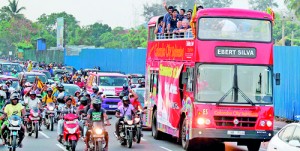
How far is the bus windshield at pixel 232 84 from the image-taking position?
69.1 feet

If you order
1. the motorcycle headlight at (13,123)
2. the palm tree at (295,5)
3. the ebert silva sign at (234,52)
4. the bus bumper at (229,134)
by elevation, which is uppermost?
the palm tree at (295,5)

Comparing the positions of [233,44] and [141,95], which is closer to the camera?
[233,44]

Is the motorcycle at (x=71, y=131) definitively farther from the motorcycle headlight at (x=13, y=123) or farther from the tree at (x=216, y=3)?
the tree at (x=216, y=3)

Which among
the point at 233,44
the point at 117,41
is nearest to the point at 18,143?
the point at 233,44

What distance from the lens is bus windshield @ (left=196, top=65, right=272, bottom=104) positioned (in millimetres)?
21062

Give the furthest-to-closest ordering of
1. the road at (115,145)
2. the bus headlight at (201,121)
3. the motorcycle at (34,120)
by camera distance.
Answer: the motorcycle at (34,120), the road at (115,145), the bus headlight at (201,121)

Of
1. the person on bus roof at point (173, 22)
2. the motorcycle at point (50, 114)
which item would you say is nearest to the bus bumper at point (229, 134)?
the person on bus roof at point (173, 22)

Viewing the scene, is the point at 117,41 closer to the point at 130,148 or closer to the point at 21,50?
the point at 21,50

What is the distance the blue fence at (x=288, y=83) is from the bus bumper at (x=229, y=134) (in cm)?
1207

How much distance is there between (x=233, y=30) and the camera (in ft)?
70.4

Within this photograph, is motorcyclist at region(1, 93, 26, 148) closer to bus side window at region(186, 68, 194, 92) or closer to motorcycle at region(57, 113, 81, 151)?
motorcycle at region(57, 113, 81, 151)

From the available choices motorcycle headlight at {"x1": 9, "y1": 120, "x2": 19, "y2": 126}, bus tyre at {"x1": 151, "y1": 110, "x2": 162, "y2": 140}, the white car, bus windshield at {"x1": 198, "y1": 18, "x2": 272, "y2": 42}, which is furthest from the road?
the white car

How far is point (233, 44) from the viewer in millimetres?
21406

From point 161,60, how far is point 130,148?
3.93 m
